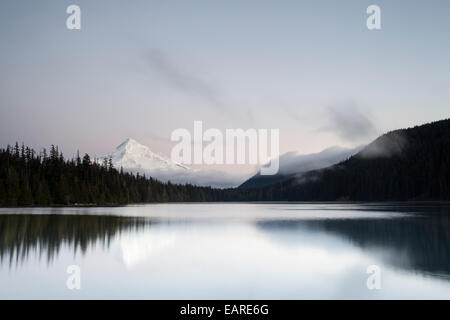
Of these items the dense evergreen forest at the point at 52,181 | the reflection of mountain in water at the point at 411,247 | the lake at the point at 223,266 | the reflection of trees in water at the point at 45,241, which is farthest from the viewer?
the dense evergreen forest at the point at 52,181

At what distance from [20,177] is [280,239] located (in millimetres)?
100592

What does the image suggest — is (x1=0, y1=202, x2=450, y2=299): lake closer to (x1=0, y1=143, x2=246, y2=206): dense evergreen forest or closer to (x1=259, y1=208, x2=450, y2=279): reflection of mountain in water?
(x1=259, y1=208, x2=450, y2=279): reflection of mountain in water

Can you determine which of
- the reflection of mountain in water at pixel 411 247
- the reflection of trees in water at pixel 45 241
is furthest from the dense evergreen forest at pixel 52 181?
the reflection of mountain in water at pixel 411 247

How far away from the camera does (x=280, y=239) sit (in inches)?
1341

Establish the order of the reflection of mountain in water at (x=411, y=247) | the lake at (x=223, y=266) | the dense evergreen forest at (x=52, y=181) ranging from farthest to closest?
the dense evergreen forest at (x=52, y=181), the reflection of mountain in water at (x=411, y=247), the lake at (x=223, y=266)

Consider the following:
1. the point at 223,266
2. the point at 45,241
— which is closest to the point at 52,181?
the point at 45,241

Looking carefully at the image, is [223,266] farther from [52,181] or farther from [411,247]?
[52,181]

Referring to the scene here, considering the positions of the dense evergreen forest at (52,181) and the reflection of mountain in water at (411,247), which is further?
Answer: the dense evergreen forest at (52,181)

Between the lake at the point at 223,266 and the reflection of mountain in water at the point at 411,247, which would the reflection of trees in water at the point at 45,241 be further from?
the reflection of mountain in water at the point at 411,247

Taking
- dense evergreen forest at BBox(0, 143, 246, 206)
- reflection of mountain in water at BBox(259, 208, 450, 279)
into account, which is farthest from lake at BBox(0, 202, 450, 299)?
dense evergreen forest at BBox(0, 143, 246, 206)

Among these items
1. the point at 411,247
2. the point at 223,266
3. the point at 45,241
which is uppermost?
the point at 45,241

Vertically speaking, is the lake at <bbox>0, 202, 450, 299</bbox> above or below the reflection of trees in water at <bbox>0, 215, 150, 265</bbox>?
below

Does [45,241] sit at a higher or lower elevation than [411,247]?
higher
